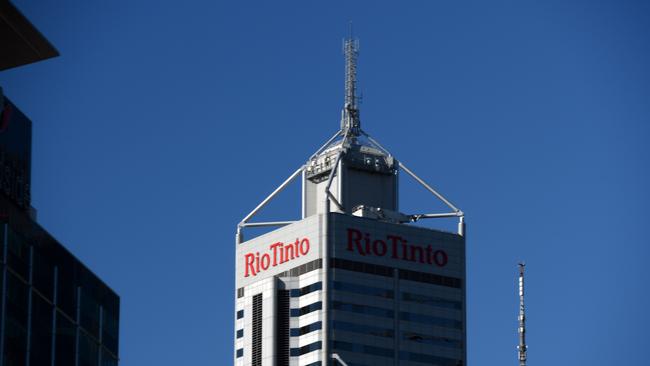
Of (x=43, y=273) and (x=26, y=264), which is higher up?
(x=43, y=273)

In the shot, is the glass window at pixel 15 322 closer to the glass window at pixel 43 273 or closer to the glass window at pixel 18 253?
the glass window at pixel 18 253

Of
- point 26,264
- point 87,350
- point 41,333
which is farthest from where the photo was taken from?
point 87,350

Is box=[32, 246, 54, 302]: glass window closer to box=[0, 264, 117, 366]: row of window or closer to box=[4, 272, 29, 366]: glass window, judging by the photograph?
box=[0, 264, 117, 366]: row of window

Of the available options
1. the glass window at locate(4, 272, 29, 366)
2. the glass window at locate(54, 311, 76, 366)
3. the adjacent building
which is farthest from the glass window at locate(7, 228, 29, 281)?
the glass window at locate(54, 311, 76, 366)

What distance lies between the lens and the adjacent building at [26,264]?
181 metres

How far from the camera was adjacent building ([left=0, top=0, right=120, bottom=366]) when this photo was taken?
181 m

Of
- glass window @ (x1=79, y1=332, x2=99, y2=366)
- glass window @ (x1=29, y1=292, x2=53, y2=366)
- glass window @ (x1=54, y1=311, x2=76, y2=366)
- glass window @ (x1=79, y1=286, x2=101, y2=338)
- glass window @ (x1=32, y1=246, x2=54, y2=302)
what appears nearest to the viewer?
glass window @ (x1=29, y1=292, x2=53, y2=366)

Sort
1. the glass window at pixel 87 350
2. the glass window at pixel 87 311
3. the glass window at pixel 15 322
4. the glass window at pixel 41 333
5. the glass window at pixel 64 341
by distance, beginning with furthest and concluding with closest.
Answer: the glass window at pixel 87 311
the glass window at pixel 87 350
the glass window at pixel 64 341
the glass window at pixel 41 333
the glass window at pixel 15 322

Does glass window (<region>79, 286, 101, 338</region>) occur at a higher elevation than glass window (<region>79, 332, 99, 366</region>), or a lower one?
higher

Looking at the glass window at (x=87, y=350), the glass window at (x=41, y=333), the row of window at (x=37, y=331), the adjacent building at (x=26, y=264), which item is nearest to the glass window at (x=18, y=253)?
the adjacent building at (x=26, y=264)

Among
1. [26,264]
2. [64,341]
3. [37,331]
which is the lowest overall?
[37,331]

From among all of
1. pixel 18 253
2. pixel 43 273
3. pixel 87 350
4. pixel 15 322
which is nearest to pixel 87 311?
pixel 87 350

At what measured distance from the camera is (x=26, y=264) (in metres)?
185

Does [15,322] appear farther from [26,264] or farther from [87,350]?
[87,350]
